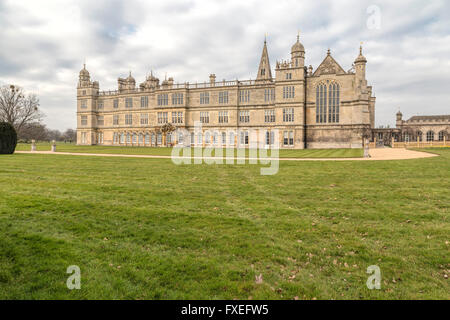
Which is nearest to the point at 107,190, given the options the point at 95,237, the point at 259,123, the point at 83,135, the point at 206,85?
the point at 95,237

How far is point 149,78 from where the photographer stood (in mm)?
61750

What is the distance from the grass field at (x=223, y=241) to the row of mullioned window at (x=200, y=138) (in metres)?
36.2

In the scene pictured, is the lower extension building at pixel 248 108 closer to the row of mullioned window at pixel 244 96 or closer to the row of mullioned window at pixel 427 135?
the row of mullioned window at pixel 244 96

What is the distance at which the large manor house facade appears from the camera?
42844mm

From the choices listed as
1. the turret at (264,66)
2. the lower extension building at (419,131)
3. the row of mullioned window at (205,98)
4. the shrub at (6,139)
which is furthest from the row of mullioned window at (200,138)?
the shrub at (6,139)

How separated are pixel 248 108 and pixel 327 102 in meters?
13.1

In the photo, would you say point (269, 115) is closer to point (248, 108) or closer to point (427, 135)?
point (248, 108)

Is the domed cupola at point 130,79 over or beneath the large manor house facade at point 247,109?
over

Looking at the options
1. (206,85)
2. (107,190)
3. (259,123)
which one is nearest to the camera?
(107,190)

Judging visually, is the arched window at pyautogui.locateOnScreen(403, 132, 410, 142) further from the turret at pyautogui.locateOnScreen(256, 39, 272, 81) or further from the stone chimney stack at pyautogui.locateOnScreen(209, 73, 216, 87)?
the stone chimney stack at pyautogui.locateOnScreen(209, 73, 216, 87)

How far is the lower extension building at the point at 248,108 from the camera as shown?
42.8 meters
